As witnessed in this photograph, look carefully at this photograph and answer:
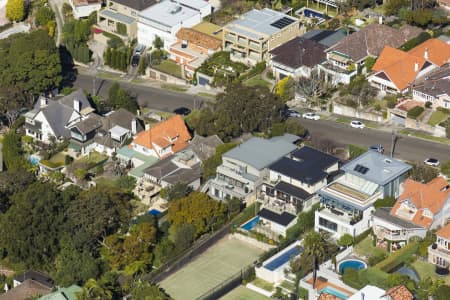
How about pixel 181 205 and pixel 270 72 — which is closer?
pixel 181 205

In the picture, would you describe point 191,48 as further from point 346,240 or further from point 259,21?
point 346,240

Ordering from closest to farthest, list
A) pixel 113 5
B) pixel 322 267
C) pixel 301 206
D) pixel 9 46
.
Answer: pixel 322 267, pixel 301 206, pixel 9 46, pixel 113 5

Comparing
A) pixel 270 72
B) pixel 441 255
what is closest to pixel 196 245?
pixel 441 255

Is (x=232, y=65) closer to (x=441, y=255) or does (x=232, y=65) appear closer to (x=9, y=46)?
(x=9, y=46)

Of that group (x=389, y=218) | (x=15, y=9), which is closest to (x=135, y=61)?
(x=15, y=9)

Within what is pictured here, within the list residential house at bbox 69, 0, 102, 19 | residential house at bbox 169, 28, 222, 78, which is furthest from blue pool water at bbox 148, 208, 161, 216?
residential house at bbox 69, 0, 102, 19

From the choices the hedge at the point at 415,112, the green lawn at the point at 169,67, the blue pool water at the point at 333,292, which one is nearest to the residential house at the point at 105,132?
the green lawn at the point at 169,67
